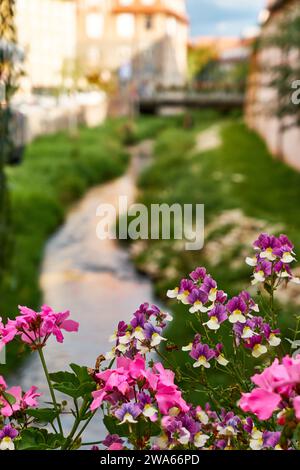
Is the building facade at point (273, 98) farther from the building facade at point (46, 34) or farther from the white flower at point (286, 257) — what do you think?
the white flower at point (286, 257)

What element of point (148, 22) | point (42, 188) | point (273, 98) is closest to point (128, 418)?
point (42, 188)

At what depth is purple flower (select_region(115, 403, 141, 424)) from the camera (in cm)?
145

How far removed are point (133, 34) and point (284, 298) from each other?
1774 inches

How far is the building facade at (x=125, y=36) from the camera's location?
1650 inches

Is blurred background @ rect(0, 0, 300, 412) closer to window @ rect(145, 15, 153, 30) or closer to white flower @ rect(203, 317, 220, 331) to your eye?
white flower @ rect(203, 317, 220, 331)

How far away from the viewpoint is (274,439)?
1.42 meters

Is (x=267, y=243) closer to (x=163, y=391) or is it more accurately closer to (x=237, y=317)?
(x=237, y=317)

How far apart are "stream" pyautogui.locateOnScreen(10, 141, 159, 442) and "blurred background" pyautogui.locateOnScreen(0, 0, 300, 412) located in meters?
0.03

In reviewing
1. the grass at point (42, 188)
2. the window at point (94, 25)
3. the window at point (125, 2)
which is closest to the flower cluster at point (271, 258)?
the grass at point (42, 188)

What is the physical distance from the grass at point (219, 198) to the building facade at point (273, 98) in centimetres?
36

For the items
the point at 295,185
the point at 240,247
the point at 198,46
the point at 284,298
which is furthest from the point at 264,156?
the point at 198,46

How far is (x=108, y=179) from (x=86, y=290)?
10.9 m

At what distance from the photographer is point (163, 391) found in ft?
4.88

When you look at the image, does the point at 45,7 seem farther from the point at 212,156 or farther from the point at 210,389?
the point at 210,389
